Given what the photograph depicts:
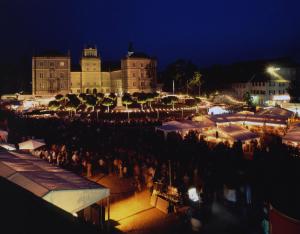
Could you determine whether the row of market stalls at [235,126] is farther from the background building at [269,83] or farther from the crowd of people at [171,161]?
the background building at [269,83]

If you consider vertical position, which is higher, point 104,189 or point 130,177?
point 104,189

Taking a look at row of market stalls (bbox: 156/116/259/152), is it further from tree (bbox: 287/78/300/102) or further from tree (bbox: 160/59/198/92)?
tree (bbox: 160/59/198/92)

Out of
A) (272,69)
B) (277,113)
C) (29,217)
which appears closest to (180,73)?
(272,69)

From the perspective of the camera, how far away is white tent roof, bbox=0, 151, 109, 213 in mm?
6523

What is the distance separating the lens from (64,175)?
25.1ft

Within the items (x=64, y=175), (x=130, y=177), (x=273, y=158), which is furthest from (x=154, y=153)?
(x=64, y=175)

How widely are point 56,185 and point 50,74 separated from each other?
208 ft

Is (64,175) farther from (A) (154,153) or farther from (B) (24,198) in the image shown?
(A) (154,153)

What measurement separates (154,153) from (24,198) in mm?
10988

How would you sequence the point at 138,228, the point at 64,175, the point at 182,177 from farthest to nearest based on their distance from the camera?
the point at 182,177
the point at 138,228
the point at 64,175

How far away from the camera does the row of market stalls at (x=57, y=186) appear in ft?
21.4

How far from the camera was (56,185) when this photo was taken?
266 inches

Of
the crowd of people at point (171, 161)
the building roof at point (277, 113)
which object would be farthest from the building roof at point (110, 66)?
the building roof at point (277, 113)

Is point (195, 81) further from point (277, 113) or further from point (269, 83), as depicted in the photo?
point (277, 113)
